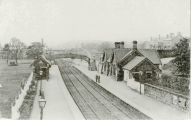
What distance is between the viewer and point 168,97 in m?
15.8

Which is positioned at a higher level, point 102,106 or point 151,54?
point 151,54

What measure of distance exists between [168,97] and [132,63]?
31.6 ft

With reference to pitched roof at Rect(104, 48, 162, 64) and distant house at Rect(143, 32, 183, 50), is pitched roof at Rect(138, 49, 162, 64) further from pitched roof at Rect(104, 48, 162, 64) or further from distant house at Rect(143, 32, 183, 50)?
distant house at Rect(143, 32, 183, 50)

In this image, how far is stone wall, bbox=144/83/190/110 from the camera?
1416 cm

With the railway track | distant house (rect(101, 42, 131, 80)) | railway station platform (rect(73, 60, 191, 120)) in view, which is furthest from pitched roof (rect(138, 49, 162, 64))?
the railway track

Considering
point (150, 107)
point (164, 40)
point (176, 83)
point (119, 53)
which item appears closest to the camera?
point (150, 107)

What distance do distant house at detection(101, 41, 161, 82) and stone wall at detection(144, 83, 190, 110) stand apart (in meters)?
4.82

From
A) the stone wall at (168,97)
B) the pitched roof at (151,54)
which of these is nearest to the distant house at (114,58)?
the pitched roof at (151,54)

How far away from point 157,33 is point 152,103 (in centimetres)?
420

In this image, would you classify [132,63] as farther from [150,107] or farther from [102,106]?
[150,107]

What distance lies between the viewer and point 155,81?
22.6 meters

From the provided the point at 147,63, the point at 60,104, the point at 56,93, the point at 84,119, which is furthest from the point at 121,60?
the point at 84,119

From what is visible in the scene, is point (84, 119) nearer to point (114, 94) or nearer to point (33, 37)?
point (33, 37)

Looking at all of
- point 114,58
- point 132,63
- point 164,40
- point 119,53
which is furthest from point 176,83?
point 164,40
